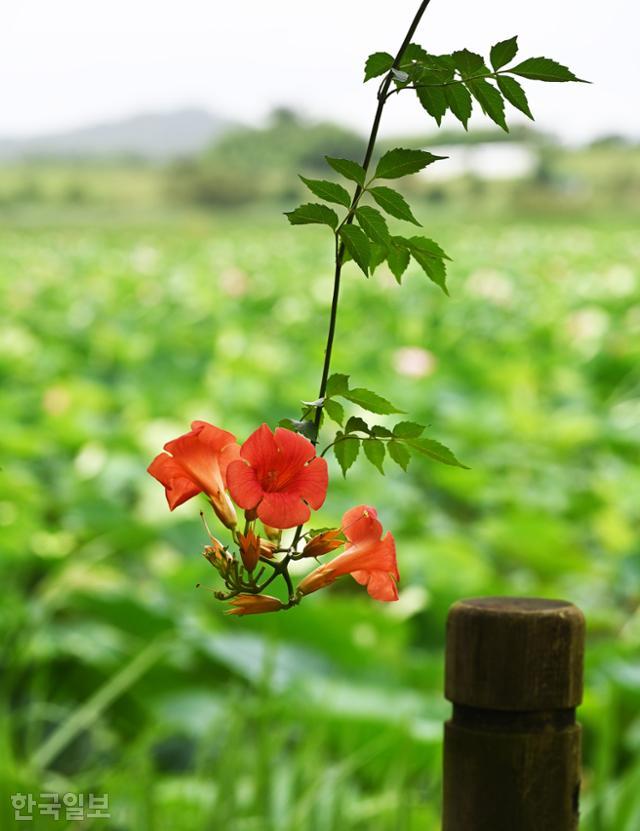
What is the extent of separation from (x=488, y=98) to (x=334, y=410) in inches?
3.3

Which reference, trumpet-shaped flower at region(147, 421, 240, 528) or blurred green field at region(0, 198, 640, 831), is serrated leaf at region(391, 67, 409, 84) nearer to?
trumpet-shaped flower at region(147, 421, 240, 528)

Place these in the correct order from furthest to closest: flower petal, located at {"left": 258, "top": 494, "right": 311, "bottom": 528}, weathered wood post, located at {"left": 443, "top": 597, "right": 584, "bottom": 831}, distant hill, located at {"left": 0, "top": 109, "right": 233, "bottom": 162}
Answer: distant hill, located at {"left": 0, "top": 109, "right": 233, "bottom": 162}
weathered wood post, located at {"left": 443, "top": 597, "right": 584, "bottom": 831}
flower petal, located at {"left": 258, "top": 494, "right": 311, "bottom": 528}

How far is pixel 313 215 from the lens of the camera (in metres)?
0.30

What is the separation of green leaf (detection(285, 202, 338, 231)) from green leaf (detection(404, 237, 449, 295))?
21mm

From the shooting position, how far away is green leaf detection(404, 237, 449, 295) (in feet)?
1.01

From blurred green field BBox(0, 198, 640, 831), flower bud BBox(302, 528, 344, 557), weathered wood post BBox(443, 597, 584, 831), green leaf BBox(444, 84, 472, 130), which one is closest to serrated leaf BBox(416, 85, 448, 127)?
green leaf BBox(444, 84, 472, 130)

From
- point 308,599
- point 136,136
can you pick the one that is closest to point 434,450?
point 308,599

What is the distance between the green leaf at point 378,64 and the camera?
0.29 meters

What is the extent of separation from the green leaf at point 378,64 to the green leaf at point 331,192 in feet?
0.09

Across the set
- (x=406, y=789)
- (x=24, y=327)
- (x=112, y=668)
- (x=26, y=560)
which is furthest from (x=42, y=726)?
(x=24, y=327)

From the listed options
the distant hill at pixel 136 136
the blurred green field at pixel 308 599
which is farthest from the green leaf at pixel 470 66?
the distant hill at pixel 136 136

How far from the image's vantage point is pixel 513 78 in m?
0.30

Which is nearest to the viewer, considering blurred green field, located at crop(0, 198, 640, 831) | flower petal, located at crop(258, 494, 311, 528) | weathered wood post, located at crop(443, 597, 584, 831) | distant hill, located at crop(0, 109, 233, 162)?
flower petal, located at crop(258, 494, 311, 528)

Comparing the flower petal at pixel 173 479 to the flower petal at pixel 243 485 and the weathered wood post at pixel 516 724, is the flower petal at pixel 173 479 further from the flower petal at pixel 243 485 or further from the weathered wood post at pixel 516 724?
the weathered wood post at pixel 516 724
